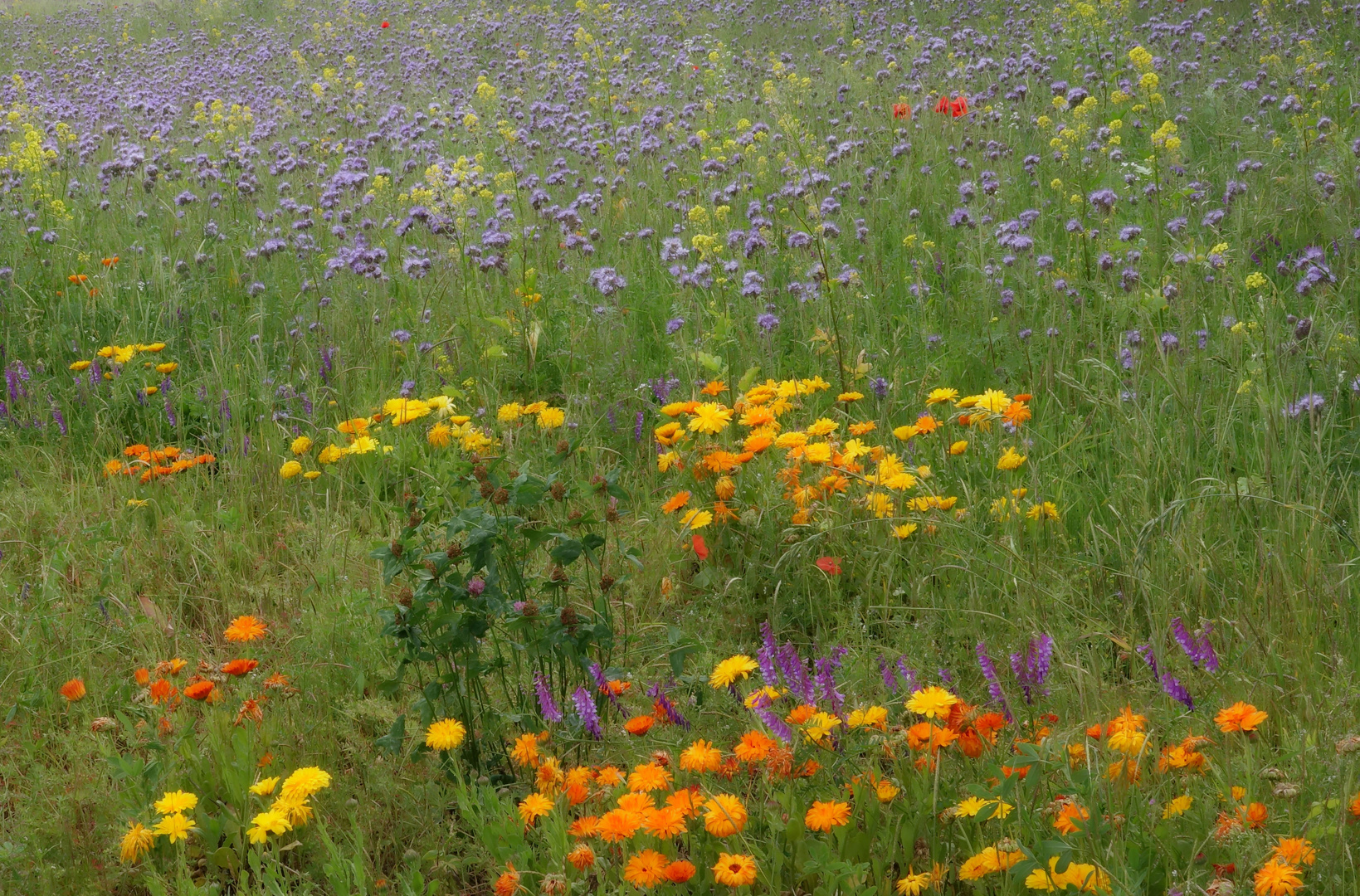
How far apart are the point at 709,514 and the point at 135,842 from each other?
1.33m

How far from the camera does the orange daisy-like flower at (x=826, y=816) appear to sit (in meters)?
1.63

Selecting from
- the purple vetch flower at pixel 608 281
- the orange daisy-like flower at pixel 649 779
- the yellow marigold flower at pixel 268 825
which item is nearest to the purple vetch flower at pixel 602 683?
the orange daisy-like flower at pixel 649 779

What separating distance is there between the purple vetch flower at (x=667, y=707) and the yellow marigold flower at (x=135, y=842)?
2.88ft

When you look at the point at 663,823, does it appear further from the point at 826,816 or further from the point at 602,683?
the point at 602,683

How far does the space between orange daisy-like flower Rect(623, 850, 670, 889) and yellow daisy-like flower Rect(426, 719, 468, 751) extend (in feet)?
1.69

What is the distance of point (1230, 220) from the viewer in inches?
173

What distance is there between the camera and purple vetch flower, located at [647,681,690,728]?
81.8 inches

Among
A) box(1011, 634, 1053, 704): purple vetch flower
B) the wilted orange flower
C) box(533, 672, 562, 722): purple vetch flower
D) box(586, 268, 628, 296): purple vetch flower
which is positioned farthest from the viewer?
box(586, 268, 628, 296): purple vetch flower

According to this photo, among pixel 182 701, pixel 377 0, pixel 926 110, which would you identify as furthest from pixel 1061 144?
pixel 377 0

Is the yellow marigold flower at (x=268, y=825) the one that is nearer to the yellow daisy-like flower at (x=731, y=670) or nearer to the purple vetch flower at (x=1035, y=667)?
the yellow daisy-like flower at (x=731, y=670)

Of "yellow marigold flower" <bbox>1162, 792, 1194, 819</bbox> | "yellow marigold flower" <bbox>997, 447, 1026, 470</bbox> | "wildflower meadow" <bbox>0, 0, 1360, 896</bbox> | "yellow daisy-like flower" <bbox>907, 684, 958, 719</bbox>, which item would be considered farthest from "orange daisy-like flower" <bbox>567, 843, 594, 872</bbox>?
"yellow marigold flower" <bbox>997, 447, 1026, 470</bbox>

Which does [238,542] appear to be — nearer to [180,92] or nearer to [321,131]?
[321,131]

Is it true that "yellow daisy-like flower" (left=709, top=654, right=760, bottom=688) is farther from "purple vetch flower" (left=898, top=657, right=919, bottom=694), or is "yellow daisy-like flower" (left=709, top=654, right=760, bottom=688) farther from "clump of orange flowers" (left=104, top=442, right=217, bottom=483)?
"clump of orange flowers" (left=104, top=442, right=217, bottom=483)

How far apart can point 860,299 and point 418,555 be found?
240cm
